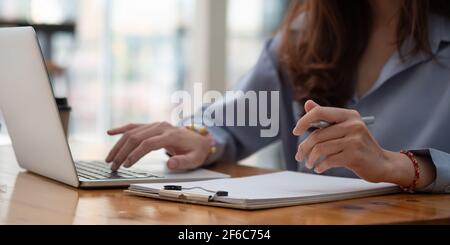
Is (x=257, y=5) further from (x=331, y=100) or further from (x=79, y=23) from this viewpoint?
(x=331, y=100)

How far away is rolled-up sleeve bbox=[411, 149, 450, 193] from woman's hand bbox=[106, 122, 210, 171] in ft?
1.32

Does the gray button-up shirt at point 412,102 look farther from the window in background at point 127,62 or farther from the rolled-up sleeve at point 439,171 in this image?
the window in background at point 127,62

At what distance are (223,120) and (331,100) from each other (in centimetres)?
24

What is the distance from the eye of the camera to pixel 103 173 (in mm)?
1147

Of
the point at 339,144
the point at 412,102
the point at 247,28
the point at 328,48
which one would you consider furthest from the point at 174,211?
the point at 247,28

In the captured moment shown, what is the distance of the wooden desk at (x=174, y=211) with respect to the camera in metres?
0.78

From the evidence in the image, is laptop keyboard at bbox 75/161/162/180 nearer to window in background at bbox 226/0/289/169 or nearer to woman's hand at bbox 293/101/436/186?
woman's hand at bbox 293/101/436/186

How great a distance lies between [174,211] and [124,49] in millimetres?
4018

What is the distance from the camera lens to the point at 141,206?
88cm

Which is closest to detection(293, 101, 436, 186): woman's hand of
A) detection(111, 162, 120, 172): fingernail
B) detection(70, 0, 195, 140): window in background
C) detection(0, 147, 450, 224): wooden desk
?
detection(0, 147, 450, 224): wooden desk

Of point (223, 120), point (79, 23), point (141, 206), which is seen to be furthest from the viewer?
point (79, 23)

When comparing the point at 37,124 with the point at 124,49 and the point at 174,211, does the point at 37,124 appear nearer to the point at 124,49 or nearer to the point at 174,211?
the point at 174,211
